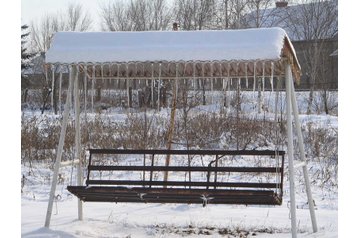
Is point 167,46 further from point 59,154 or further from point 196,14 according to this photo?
point 196,14

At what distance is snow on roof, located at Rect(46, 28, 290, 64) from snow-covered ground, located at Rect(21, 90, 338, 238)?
2062mm

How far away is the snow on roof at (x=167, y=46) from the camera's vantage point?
5531 mm

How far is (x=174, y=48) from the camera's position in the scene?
574cm

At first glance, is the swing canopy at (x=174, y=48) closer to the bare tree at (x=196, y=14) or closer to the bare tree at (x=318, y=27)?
the bare tree at (x=318, y=27)

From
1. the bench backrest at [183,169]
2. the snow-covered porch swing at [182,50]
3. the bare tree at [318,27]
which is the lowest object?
the bench backrest at [183,169]

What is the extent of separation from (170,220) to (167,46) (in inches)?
101

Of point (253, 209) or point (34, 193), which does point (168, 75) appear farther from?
point (34, 193)

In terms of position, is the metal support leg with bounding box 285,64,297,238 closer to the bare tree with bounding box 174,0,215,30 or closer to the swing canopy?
the swing canopy

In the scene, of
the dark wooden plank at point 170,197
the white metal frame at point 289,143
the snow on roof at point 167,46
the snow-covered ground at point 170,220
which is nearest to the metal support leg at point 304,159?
the white metal frame at point 289,143

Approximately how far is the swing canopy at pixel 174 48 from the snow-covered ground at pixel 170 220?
2.00 m

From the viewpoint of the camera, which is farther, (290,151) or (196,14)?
(196,14)

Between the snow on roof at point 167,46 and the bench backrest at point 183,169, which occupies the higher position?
the snow on roof at point 167,46

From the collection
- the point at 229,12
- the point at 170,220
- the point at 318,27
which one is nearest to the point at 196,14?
the point at 229,12
